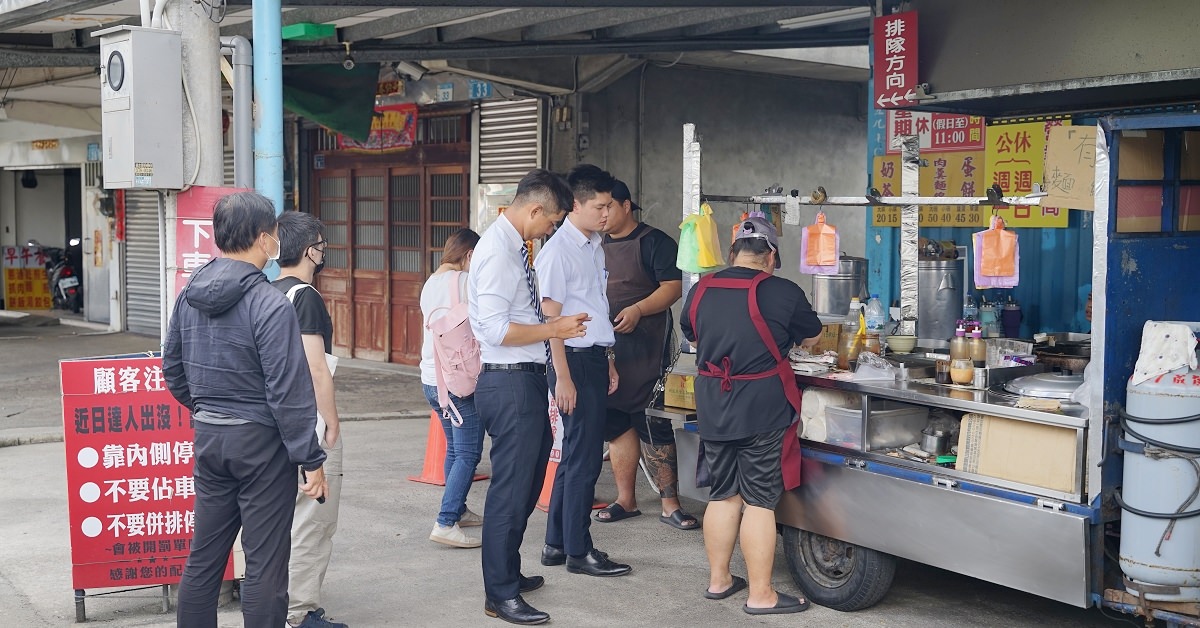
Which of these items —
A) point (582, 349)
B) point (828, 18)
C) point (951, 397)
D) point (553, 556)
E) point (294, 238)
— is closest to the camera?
point (294, 238)

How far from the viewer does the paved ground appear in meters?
5.20

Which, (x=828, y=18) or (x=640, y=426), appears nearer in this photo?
(x=640, y=426)

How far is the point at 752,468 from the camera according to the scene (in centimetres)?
514

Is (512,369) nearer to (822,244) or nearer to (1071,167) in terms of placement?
(822,244)

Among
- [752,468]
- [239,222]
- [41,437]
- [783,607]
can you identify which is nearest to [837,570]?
[783,607]

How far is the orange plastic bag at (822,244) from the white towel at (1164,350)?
1795 mm

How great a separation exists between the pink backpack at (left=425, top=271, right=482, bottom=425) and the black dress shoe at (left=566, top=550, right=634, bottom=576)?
1.09m

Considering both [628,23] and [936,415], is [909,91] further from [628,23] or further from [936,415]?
[628,23]

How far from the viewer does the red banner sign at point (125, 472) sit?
5.01 m

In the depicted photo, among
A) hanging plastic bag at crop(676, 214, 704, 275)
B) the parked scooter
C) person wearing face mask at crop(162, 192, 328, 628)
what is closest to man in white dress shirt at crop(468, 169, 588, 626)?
hanging plastic bag at crop(676, 214, 704, 275)

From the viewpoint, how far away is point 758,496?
5137 mm

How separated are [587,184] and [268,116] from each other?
5.00 feet

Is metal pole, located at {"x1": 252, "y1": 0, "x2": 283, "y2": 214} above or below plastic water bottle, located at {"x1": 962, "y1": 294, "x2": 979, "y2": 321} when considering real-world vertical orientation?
above

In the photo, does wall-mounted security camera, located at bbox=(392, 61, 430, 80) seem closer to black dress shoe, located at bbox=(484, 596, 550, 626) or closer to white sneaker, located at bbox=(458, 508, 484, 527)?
white sneaker, located at bbox=(458, 508, 484, 527)
